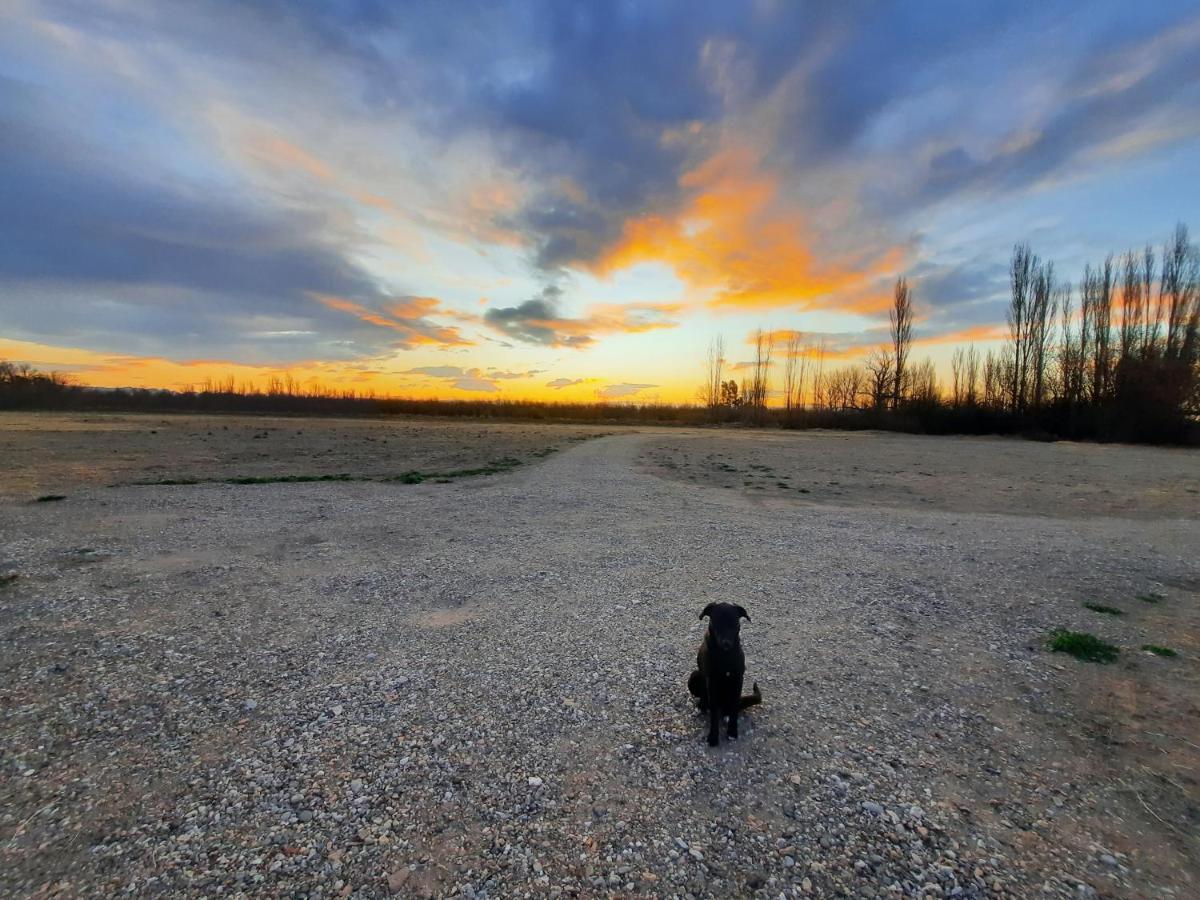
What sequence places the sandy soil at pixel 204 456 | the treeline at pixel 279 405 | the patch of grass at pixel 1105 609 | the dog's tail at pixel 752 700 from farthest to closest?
the treeline at pixel 279 405, the sandy soil at pixel 204 456, the patch of grass at pixel 1105 609, the dog's tail at pixel 752 700

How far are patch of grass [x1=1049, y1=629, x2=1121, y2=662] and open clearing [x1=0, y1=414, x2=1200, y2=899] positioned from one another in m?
0.12

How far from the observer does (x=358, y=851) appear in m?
3.00

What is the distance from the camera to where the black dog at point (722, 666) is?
391cm

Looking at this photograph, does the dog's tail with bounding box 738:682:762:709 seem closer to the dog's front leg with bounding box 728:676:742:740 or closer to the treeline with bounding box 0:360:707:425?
the dog's front leg with bounding box 728:676:742:740

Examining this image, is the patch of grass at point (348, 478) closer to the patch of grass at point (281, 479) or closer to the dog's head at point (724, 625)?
the patch of grass at point (281, 479)

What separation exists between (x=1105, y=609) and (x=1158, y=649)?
1.40 meters

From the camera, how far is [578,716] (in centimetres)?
443

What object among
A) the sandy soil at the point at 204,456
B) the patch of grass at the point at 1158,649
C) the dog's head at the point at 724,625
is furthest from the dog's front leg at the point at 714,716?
the sandy soil at the point at 204,456

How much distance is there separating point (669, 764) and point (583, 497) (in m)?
11.7

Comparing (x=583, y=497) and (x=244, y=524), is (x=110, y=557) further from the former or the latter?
(x=583, y=497)

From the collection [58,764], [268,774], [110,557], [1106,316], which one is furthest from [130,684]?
[1106,316]

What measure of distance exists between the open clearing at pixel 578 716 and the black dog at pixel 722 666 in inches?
8.5

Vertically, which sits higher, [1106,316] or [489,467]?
[1106,316]

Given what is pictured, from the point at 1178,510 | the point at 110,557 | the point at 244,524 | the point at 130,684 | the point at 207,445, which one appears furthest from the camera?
the point at 207,445
